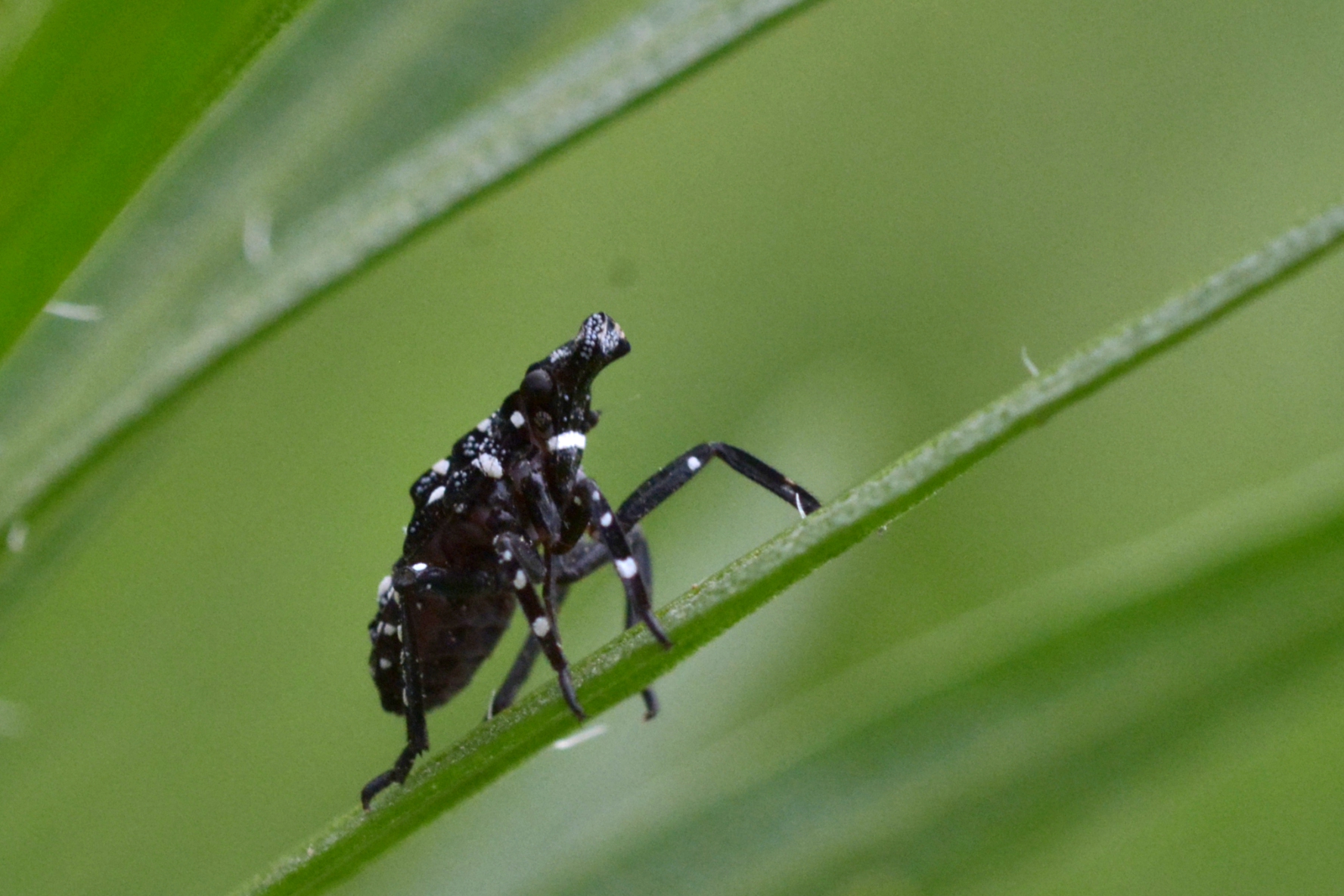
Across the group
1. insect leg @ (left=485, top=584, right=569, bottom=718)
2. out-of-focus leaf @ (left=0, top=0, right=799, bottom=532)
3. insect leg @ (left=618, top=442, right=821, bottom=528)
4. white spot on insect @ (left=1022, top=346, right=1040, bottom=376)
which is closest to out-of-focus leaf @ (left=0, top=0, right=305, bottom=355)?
out-of-focus leaf @ (left=0, top=0, right=799, bottom=532)

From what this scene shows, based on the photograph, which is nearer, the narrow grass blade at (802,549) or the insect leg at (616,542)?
the narrow grass blade at (802,549)

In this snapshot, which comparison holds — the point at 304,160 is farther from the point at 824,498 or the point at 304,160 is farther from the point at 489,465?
the point at 824,498

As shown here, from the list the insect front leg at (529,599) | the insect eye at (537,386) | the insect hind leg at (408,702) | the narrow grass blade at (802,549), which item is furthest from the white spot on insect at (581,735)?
the insect eye at (537,386)

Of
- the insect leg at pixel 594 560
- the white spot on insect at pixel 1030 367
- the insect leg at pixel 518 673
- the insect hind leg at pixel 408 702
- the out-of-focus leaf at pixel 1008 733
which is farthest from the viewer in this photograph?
the insect leg at pixel 518 673

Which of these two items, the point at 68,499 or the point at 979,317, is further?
the point at 979,317

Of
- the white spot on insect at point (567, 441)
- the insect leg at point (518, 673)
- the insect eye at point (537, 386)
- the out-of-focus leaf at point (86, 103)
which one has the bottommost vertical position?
the out-of-focus leaf at point (86, 103)

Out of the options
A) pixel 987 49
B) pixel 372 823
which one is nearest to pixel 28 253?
pixel 372 823

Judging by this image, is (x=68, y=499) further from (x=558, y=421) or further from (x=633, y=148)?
(x=633, y=148)

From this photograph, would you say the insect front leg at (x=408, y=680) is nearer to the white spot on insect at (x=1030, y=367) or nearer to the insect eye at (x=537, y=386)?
the insect eye at (x=537, y=386)
